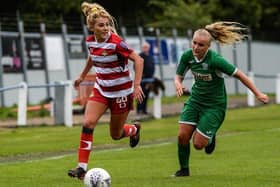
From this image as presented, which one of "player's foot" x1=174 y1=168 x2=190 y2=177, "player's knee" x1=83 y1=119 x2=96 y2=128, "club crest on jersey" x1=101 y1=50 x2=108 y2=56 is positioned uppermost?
"club crest on jersey" x1=101 y1=50 x2=108 y2=56

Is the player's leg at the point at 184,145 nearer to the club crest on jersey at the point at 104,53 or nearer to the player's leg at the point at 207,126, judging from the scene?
the player's leg at the point at 207,126

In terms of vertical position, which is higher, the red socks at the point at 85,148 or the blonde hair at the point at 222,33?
the blonde hair at the point at 222,33

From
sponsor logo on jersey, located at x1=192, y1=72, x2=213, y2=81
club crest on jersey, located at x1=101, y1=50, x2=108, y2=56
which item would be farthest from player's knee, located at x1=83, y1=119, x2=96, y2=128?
sponsor logo on jersey, located at x1=192, y1=72, x2=213, y2=81

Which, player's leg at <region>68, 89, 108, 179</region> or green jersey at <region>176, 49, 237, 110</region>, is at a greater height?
green jersey at <region>176, 49, 237, 110</region>

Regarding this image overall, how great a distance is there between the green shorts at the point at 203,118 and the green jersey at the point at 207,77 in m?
0.07

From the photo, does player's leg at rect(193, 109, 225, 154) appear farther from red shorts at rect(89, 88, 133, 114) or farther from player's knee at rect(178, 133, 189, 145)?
red shorts at rect(89, 88, 133, 114)

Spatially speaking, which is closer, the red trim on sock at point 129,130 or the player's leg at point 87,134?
the player's leg at point 87,134

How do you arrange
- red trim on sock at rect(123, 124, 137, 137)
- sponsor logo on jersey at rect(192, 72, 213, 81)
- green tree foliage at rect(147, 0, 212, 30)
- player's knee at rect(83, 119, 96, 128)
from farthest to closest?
1. green tree foliage at rect(147, 0, 212, 30)
2. red trim on sock at rect(123, 124, 137, 137)
3. sponsor logo on jersey at rect(192, 72, 213, 81)
4. player's knee at rect(83, 119, 96, 128)

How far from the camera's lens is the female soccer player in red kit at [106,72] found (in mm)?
11586

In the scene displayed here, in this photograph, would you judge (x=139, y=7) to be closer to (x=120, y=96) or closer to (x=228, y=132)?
(x=228, y=132)

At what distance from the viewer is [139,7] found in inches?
1896

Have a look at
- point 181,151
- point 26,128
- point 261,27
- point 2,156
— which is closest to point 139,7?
point 261,27

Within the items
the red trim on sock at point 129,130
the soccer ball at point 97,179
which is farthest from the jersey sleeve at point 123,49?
the soccer ball at point 97,179

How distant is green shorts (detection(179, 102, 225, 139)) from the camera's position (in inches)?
484
